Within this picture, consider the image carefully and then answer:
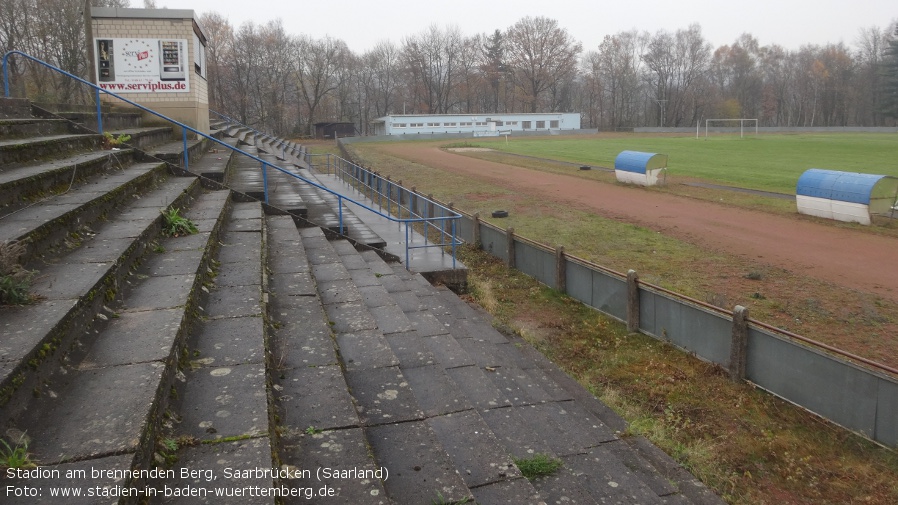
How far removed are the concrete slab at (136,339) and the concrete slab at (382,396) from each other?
3.94ft

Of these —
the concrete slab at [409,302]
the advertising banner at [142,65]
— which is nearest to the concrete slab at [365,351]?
the concrete slab at [409,302]

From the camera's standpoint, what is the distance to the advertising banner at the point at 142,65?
13961mm

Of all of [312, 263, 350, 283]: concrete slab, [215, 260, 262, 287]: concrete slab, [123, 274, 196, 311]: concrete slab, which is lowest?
[312, 263, 350, 283]: concrete slab

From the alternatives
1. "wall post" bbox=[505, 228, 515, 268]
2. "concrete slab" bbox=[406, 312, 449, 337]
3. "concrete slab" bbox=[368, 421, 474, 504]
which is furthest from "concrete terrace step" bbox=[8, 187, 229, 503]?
"wall post" bbox=[505, 228, 515, 268]

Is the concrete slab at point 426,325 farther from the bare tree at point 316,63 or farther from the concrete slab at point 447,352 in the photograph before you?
the bare tree at point 316,63

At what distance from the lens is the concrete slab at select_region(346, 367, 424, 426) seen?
398cm

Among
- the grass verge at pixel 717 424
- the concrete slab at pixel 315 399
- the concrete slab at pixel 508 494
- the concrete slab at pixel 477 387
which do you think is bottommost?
the grass verge at pixel 717 424

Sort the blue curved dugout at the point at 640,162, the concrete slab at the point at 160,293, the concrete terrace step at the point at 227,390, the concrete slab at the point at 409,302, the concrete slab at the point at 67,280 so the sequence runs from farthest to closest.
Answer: the blue curved dugout at the point at 640,162, the concrete slab at the point at 409,302, the concrete slab at the point at 160,293, the concrete slab at the point at 67,280, the concrete terrace step at the point at 227,390

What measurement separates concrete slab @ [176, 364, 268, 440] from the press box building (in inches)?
2674

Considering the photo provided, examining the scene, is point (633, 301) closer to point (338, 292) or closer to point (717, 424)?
point (717, 424)

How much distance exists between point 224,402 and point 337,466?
2.40 ft

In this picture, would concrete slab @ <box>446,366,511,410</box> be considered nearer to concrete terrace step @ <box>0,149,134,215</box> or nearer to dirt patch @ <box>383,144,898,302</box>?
concrete terrace step @ <box>0,149,134,215</box>

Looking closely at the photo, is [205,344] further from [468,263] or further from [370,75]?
[370,75]

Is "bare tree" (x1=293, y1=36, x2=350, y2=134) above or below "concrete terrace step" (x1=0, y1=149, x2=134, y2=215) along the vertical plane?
above
